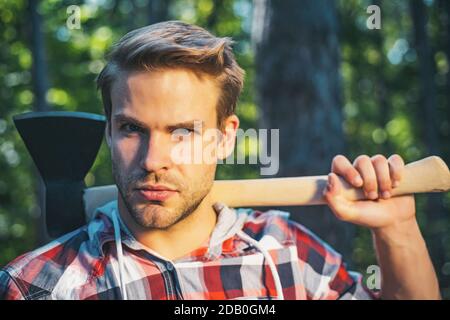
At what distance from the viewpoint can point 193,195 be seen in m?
1.21

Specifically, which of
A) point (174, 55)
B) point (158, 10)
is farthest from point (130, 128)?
point (158, 10)

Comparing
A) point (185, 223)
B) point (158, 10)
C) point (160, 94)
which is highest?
point (158, 10)

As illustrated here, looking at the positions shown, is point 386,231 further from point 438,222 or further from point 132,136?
point 438,222

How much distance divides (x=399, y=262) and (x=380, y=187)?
0.17 meters

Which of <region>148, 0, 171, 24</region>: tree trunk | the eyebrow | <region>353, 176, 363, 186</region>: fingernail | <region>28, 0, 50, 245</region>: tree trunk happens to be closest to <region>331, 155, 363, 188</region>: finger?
<region>353, 176, 363, 186</region>: fingernail

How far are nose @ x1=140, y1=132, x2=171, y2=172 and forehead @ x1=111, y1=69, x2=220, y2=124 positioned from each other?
0.03 m

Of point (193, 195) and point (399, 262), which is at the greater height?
point (193, 195)

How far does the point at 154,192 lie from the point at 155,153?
7 centimetres

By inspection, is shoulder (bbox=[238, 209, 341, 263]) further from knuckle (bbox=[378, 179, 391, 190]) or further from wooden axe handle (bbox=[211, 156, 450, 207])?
knuckle (bbox=[378, 179, 391, 190])

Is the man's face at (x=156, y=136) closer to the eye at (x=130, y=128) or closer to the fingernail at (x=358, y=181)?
the eye at (x=130, y=128)

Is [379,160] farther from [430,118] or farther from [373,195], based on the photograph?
[430,118]

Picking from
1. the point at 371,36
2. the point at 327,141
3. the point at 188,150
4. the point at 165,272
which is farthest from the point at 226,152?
the point at 371,36

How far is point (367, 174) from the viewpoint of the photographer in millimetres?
1164
